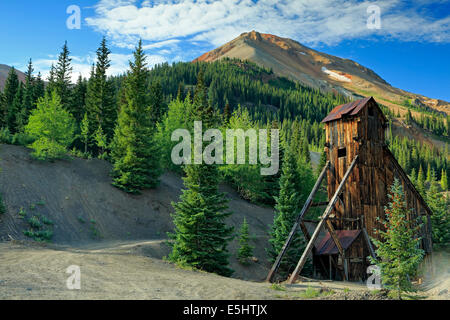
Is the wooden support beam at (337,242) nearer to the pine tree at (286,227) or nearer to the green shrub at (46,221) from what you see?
the pine tree at (286,227)

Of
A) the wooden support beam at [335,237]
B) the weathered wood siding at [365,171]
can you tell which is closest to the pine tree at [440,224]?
the weathered wood siding at [365,171]

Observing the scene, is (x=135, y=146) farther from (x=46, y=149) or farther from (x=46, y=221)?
(x=46, y=221)

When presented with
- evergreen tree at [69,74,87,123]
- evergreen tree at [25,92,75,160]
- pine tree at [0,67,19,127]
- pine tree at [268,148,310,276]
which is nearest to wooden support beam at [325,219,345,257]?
pine tree at [268,148,310,276]

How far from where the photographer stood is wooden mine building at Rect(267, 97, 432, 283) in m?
21.4

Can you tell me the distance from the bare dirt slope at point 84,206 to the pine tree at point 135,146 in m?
1.32

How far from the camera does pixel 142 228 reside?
33156mm

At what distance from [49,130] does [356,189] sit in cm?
3064

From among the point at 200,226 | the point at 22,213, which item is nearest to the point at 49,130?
the point at 22,213

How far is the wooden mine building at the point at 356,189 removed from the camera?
21406 millimetres

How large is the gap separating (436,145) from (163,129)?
7667 inches

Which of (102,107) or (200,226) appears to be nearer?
(200,226)

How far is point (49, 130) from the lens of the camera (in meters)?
37.1

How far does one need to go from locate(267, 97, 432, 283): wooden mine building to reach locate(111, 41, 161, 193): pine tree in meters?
19.7
